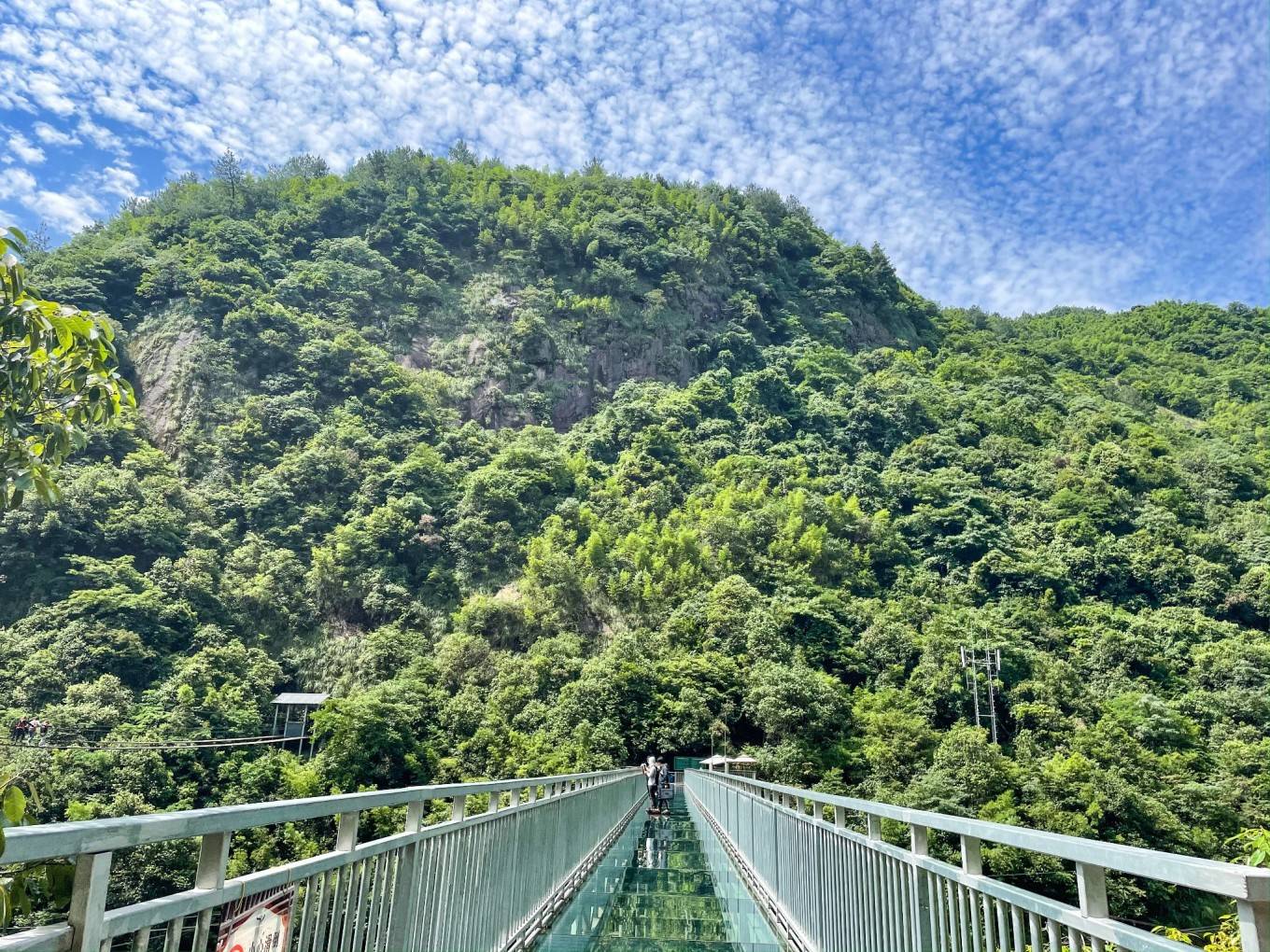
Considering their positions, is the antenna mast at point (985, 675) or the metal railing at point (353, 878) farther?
the antenna mast at point (985, 675)

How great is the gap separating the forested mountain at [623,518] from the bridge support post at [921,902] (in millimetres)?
13895

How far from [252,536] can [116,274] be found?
32.3 metres

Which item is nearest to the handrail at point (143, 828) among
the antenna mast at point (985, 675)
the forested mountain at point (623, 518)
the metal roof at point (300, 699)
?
the forested mountain at point (623, 518)

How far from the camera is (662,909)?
20.3ft

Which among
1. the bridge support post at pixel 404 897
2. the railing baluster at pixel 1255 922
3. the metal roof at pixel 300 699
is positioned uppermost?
the railing baluster at pixel 1255 922

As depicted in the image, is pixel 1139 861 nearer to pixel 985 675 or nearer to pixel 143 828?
pixel 143 828

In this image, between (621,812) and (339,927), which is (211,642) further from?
(339,927)

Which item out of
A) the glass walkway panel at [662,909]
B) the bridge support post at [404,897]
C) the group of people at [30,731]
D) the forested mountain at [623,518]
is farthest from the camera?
the forested mountain at [623,518]

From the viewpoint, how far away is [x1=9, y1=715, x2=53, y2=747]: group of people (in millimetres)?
33312

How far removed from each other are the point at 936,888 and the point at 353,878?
6.70 ft

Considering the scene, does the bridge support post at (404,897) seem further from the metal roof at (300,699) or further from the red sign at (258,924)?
the metal roof at (300,699)

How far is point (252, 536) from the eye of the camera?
55.0m

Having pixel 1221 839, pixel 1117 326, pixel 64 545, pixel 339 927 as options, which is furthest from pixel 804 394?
pixel 339 927

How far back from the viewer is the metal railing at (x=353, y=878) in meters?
1.27
